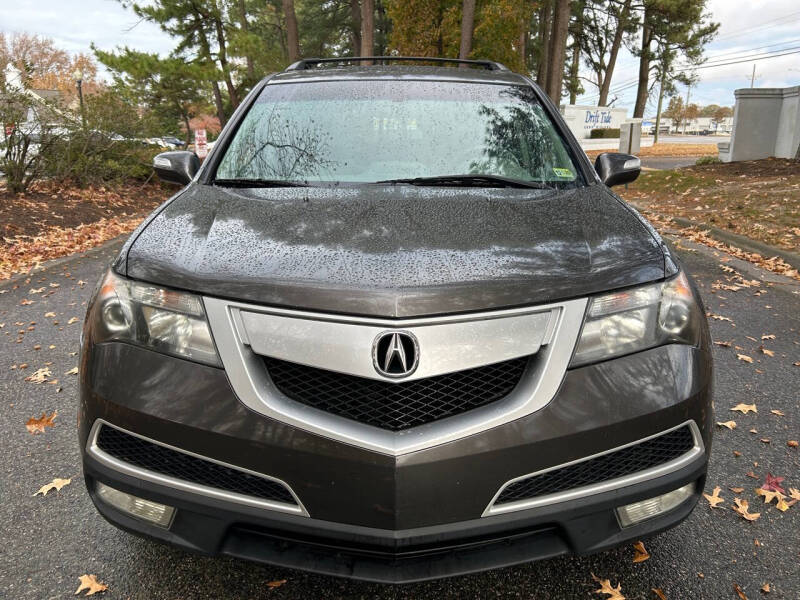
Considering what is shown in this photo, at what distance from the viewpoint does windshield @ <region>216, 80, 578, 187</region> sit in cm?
250

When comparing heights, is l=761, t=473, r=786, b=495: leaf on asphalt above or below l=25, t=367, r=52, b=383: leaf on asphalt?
above

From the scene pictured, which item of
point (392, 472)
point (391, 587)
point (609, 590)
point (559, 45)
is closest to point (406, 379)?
point (392, 472)

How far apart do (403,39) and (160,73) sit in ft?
26.8

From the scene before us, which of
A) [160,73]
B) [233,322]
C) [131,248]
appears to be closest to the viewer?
[233,322]

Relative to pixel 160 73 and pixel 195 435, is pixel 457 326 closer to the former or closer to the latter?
pixel 195 435

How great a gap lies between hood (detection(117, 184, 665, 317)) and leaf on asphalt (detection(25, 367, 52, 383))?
2179 mm

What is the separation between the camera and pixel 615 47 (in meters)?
36.0

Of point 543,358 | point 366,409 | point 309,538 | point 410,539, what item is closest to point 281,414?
point 366,409

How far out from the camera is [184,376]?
154 centimetres

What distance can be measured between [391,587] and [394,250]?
1161 mm

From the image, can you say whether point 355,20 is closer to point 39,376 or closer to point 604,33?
point 604,33

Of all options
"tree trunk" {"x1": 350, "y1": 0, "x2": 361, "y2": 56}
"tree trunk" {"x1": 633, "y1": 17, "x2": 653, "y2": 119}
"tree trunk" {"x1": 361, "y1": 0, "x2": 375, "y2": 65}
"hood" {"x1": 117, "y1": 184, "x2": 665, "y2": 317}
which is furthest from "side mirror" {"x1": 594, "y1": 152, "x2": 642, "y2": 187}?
"tree trunk" {"x1": 633, "y1": 17, "x2": 653, "y2": 119}

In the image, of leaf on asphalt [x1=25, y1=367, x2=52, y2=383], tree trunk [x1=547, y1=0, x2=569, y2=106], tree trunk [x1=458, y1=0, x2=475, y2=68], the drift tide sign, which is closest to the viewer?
leaf on asphalt [x1=25, y1=367, x2=52, y2=383]

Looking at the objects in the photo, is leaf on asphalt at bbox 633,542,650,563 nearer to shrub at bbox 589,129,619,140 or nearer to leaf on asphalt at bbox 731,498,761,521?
leaf on asphalt at bbox 731,498,761,521
